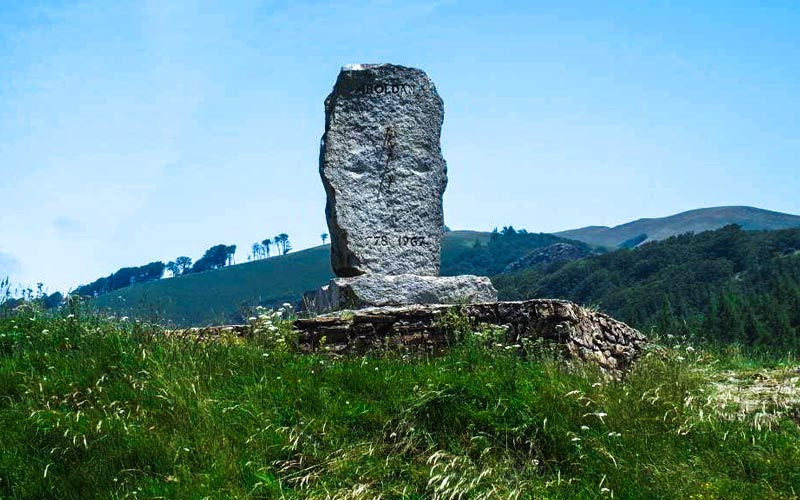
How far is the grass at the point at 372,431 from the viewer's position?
606cm

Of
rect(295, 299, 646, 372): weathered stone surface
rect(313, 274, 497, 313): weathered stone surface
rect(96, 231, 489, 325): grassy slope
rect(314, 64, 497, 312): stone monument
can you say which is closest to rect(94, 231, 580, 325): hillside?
rect(96, 231, 489, 325): grassy slope

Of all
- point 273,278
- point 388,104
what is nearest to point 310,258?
point 273,278

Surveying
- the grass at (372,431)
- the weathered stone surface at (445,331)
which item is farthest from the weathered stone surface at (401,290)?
the grass at (372,431)

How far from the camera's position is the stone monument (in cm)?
1313

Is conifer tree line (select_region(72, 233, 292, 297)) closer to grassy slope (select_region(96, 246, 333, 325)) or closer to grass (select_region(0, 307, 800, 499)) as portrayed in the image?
grassy slope (select_region(96, 246, 333, 325))

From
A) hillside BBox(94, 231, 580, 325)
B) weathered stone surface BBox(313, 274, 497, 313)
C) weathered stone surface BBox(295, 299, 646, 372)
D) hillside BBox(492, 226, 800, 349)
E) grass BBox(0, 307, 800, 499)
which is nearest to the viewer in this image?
grass BBox(0, 307, 800, 499)

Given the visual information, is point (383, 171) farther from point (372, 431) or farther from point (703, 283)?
point (703, 283)

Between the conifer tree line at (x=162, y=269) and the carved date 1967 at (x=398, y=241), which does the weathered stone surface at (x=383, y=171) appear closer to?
the carved date 1967 at (x=398, y=241)

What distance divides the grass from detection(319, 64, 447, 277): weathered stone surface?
5.12m

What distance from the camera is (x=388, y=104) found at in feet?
44.1

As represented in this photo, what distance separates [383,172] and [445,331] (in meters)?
4.59

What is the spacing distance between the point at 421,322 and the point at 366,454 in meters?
3.15

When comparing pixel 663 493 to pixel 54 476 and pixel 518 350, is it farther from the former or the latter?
pixel 54 476

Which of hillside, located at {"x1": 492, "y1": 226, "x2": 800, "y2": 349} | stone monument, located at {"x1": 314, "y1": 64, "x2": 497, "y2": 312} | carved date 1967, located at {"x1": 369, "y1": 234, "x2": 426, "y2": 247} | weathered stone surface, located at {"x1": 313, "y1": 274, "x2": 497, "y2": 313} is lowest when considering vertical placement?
hillside, located at {"x1": 492, "y1": 226, "x2": 800, "y2": 349}
